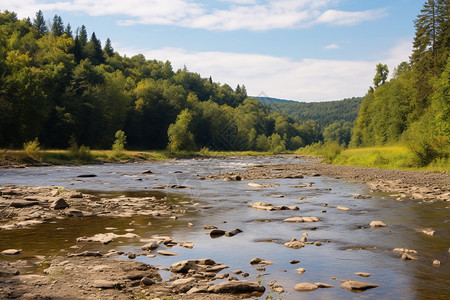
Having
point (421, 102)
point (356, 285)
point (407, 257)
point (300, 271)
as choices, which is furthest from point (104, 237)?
point (421, 102)

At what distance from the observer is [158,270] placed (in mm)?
8750

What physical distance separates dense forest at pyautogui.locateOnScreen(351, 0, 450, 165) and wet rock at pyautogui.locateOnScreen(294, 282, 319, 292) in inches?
1399

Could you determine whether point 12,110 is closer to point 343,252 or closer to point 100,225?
point 100,225

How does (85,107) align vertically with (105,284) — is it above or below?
above

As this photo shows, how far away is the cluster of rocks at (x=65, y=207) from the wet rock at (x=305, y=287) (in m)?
9.33

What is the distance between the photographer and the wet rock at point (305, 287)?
754 cm

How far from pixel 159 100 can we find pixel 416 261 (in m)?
123

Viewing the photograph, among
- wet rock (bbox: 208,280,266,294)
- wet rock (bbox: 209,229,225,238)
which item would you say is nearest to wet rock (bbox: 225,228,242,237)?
wet rock (bbox: 209,229,225,238)

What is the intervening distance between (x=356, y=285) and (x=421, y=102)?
64.4 meters

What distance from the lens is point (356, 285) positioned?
7.69 metres

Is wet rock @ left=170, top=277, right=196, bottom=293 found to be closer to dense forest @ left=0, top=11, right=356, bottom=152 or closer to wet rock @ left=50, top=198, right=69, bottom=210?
wet rock @ left=50, top=198, right=69, bottom=210

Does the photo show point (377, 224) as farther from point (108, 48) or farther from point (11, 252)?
point (108, 48)

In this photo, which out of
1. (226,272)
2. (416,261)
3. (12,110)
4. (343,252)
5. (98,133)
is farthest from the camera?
(98,133)

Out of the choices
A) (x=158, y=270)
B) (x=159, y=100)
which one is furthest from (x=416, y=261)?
(x=159, y=100)
